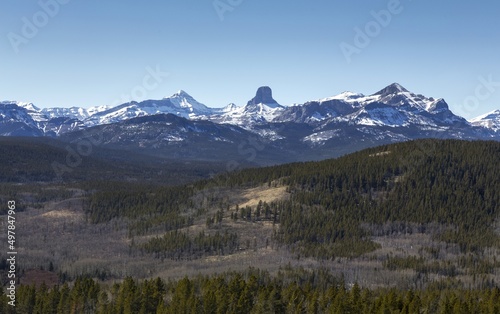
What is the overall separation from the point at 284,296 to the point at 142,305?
92.8 ft

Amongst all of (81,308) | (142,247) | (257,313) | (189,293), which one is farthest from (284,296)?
(142,247)

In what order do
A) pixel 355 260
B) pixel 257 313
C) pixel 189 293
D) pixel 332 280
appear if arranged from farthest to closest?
pixel 355 260
pixel 332 280
pixel 189 293
pixel 257 313

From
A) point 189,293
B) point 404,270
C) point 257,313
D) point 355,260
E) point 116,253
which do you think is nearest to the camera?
point 257,313

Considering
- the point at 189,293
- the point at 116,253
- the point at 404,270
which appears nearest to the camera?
the point at 189,293

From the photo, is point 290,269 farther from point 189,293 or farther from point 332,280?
point 189,293

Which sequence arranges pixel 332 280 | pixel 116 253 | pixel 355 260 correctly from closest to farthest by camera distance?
pixel 332 280, pixel 355 260, pixel 116 253

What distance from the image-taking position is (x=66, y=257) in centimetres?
18850

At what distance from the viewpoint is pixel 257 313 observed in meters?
114

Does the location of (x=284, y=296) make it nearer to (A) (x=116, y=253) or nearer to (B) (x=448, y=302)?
(B) (x=448, y=302)

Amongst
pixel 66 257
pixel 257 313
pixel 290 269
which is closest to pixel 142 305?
pixel 257 313

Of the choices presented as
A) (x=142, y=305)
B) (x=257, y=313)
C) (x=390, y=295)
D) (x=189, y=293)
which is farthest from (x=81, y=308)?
(x=390, y=295)

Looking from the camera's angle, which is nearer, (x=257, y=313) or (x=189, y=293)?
(x=257, y=313)

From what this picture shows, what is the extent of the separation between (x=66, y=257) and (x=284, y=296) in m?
91.0

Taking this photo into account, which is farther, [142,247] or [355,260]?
[142,247]
